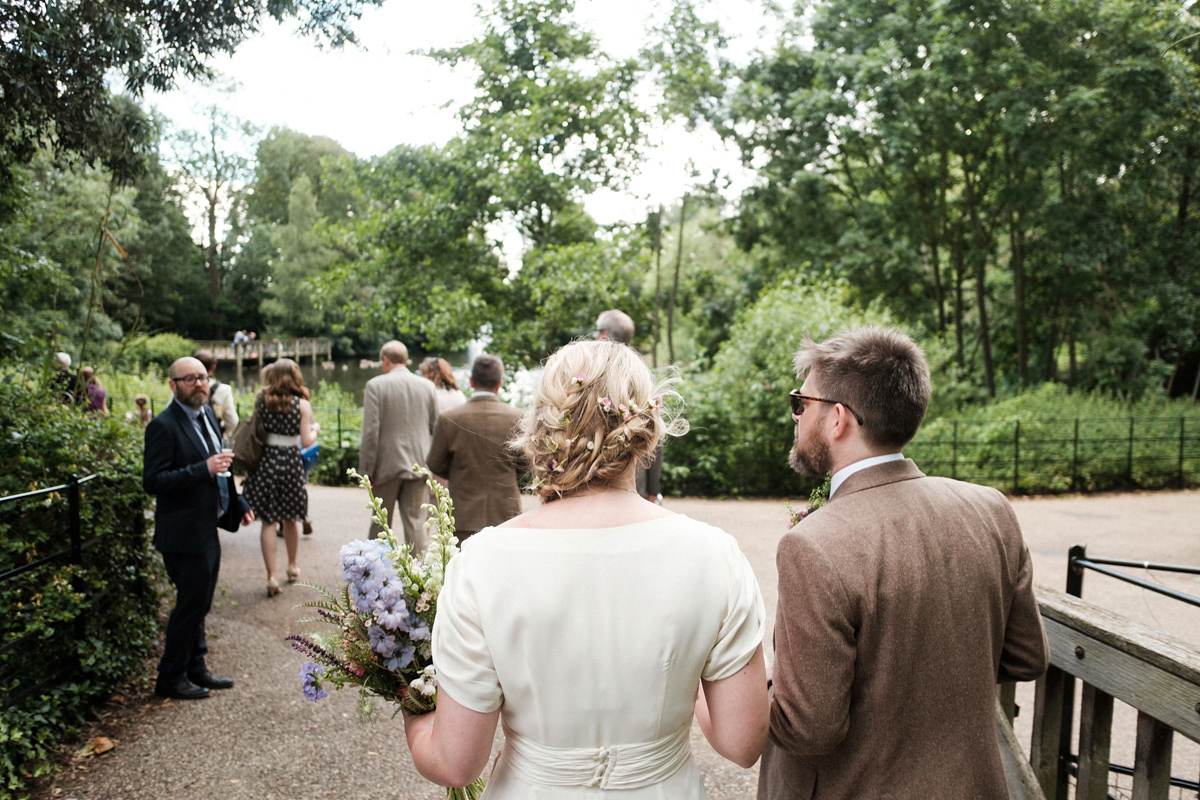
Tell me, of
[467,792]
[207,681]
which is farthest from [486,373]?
[467,792]

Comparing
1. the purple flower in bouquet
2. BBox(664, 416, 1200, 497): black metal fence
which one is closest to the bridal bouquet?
the purple flower in bouquet

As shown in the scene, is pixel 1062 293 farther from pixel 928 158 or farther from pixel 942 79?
pixel 942 79

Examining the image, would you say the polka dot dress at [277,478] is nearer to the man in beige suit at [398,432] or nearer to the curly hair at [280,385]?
A: the curly hair at [280,385]

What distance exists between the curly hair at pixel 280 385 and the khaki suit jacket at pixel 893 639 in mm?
5113

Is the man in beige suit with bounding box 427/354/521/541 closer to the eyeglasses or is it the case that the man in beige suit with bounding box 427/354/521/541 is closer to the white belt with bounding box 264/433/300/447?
the white belt with bounding box 264/433/300/447

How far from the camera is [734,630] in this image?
4.92 ft

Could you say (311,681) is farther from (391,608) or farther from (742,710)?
(742,710)

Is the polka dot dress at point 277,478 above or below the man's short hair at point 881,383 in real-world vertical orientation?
below

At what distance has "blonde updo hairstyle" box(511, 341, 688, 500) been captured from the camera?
4.96ft

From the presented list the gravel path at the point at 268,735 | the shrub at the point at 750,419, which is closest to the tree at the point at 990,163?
the shrub at the point at 750,419

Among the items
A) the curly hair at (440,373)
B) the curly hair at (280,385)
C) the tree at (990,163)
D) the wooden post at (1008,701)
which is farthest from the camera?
the tree at (990,163)

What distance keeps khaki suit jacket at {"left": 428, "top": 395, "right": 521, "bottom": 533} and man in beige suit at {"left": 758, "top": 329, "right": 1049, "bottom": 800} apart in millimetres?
3213

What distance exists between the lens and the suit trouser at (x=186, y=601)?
4223 millimetres

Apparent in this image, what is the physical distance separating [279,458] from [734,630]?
5.38 metres
